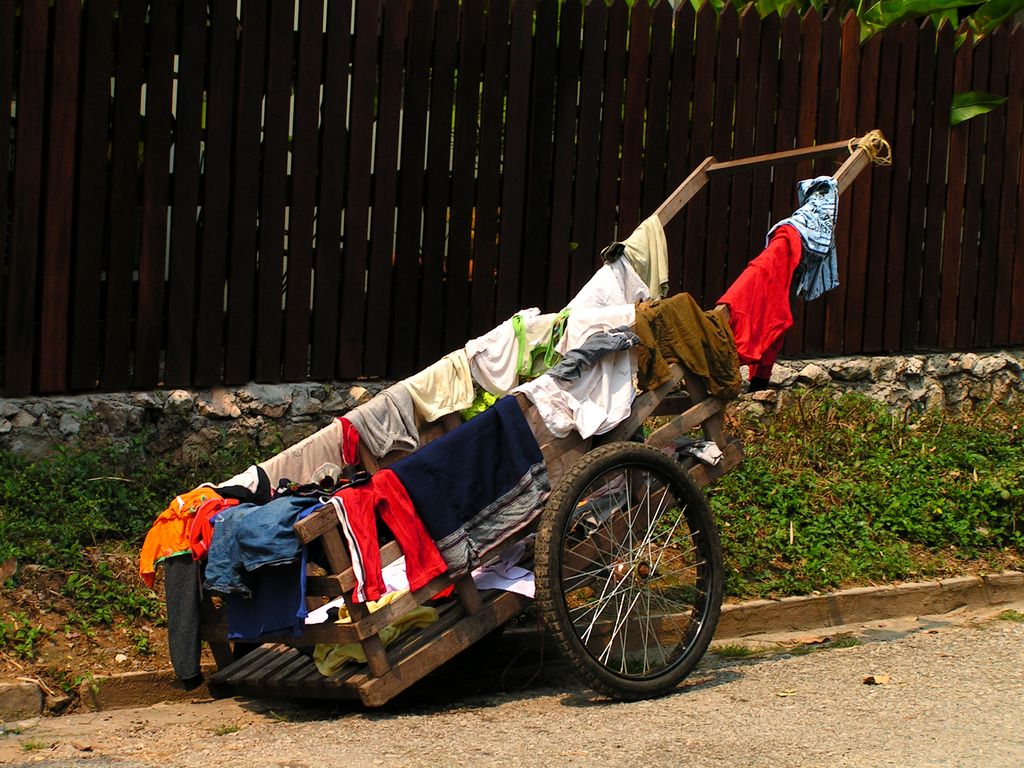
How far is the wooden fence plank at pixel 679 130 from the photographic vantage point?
8852 mm

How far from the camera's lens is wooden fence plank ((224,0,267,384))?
7.64 m

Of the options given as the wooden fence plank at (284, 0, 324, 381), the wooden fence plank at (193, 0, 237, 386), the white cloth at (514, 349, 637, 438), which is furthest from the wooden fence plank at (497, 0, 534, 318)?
the white cloth at (514, 349, 637, 438)

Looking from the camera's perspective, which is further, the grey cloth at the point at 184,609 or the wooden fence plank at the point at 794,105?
the wooden fence plank at the point at 794,105

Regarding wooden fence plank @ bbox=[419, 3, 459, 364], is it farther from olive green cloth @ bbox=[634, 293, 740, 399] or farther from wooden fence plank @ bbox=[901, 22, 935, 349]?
wooden fence plank @ bbox=[901, 22, 935, 349]

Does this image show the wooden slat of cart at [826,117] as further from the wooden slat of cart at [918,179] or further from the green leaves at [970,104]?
the green leaves at [970,104]

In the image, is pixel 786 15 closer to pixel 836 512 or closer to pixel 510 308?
pixel 510 308

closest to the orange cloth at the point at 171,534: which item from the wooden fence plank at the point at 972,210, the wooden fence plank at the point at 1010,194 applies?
the wooden fence plank at the point at 972,210

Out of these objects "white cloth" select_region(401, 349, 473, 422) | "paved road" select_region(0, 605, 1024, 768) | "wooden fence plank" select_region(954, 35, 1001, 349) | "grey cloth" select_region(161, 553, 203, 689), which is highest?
"wooden fence plank" select_region(954, 35, 1001, 349)

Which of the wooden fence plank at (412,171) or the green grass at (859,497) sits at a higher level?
the wooden fence plank at (412,171)

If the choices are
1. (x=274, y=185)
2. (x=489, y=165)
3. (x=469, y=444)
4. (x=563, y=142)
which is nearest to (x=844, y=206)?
(x=563, y=142)

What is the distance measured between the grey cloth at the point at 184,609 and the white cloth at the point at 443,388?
1382mm

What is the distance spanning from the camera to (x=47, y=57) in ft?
23.8

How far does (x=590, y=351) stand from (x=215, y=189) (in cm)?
288

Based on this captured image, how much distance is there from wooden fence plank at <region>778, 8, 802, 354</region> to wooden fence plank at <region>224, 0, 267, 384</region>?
137 inches
